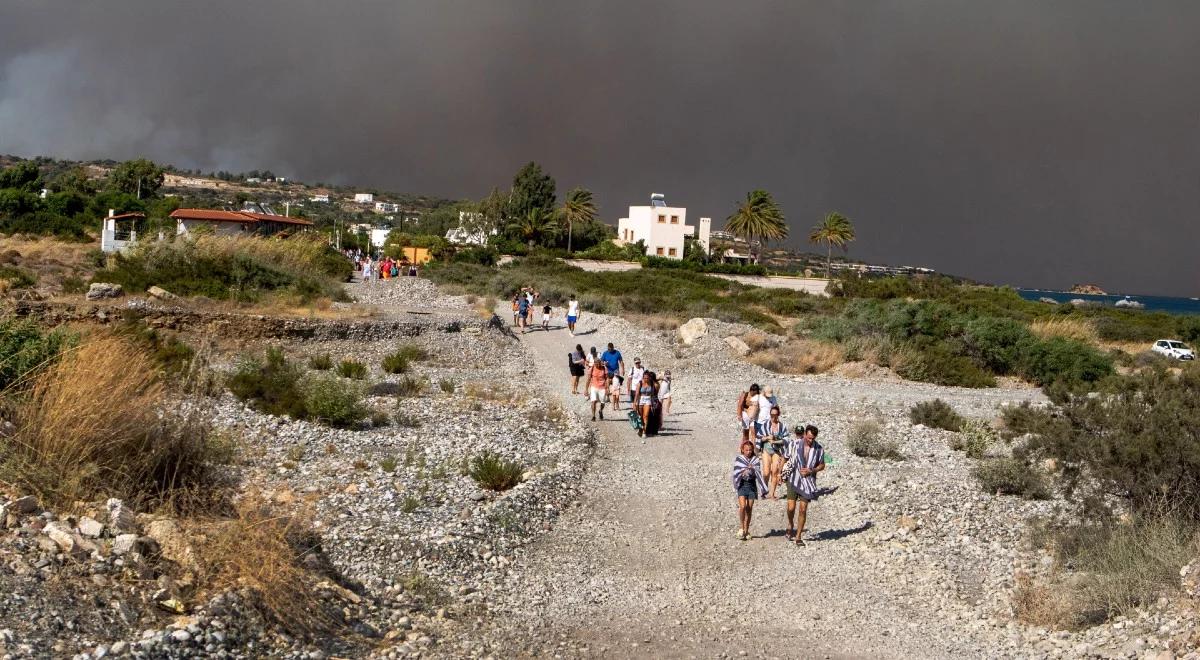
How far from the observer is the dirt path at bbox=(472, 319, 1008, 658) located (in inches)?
347

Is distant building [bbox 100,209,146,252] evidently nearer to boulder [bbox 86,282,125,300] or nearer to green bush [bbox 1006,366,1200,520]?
boulder [bbox 86,282,125,300]

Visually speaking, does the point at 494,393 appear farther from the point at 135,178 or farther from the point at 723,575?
the point at 135,178

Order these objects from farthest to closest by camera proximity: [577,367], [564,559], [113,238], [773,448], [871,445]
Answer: [113,238] < [577,367] < [871,445] < [773,448] < [564,559]

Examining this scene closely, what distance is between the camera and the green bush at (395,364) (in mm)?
26922

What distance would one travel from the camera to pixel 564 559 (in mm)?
11094

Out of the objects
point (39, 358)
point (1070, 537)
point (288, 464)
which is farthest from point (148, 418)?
point (1070, 537)

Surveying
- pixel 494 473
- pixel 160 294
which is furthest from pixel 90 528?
pixel 160 294

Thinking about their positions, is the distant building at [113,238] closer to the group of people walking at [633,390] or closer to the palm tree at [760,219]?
the group of people walking at [633,390]

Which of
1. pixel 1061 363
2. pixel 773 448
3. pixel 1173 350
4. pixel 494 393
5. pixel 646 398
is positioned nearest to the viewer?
pixel 773 448

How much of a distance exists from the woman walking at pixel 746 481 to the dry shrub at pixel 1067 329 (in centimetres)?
3739

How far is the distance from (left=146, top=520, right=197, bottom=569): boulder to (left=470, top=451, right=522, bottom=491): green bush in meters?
5.75

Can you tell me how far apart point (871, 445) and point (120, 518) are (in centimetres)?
1330

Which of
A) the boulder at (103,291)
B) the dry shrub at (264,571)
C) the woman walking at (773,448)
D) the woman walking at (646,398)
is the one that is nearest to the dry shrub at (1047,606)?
the woman walking at (773,448)

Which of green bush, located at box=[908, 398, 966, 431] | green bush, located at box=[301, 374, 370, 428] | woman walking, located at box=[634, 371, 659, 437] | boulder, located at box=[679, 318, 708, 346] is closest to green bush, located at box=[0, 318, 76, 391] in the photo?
green bush, located at box=[301, 374, 370, 428]
